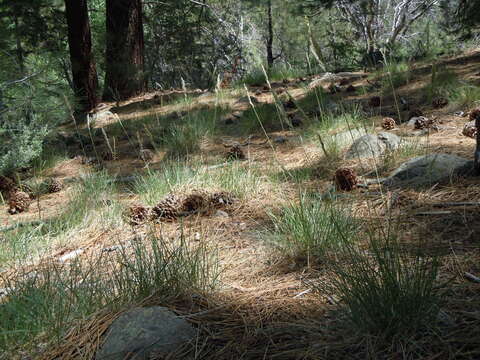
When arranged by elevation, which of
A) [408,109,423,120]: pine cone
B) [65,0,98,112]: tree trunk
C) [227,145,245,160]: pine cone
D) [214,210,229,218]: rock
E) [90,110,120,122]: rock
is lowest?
[214,210,229,218]: rock

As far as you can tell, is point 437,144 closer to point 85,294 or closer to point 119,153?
point 85,294

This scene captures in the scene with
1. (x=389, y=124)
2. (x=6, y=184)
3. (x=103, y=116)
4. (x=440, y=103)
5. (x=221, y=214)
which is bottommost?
(x=221, y=214)

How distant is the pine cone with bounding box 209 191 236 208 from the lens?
260 cm

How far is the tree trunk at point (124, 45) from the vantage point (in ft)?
21.9

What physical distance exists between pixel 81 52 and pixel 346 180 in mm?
5393

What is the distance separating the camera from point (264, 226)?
6.59 ft

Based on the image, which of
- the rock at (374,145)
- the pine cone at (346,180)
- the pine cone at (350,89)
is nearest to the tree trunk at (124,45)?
the pine cone at (350,89)

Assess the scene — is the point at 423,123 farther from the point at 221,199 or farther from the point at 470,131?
the point at 221,199

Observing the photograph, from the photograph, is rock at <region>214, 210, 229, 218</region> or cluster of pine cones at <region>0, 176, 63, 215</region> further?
cluster of pine cones at <region>0, 176, 63, 215</region>

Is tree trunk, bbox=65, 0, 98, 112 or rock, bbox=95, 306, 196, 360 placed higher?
tree trunk, bbox=65, 0, 98, 112

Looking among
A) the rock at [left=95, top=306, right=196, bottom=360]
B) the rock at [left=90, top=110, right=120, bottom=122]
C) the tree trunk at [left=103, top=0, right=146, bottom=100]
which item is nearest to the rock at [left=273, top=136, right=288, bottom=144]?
the rock at [left=90, top=110, right=120, bottom=122]

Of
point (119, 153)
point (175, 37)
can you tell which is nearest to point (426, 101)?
point (119, 153)

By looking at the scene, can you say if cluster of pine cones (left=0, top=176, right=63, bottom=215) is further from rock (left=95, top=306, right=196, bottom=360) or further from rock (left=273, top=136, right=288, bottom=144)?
rock (left=95, top=306, right=196, bottom=360)

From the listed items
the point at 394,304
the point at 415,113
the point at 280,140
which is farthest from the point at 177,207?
the point at 415,113
